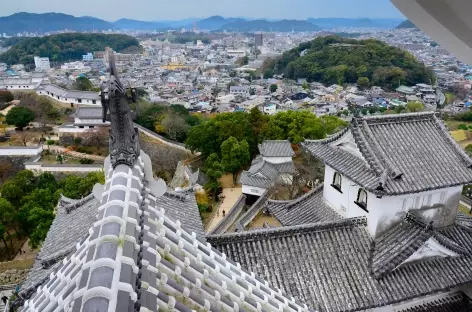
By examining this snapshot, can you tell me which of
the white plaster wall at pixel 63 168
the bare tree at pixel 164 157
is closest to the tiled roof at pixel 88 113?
the bare tree at pixel 164 157

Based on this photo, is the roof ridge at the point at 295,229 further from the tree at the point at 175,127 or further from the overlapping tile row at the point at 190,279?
the tree at the point at 175,127

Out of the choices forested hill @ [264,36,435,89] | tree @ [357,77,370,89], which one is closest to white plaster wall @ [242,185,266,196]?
tree @ [357,77,370,89]

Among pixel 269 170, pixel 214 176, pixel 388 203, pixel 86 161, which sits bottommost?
pixel 86 161

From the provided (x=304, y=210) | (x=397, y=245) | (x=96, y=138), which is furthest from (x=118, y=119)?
(x=96, y=138)

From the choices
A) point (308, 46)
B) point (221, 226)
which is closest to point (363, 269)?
point (221, 226)

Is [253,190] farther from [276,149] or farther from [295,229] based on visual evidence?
[295,229]
